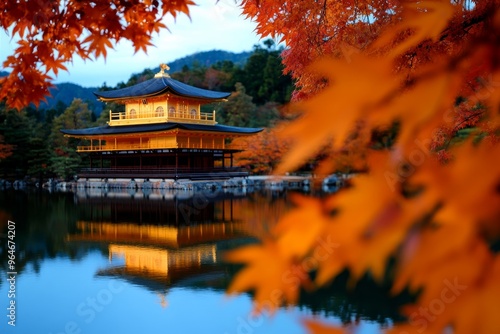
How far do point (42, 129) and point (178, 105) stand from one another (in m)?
10.6

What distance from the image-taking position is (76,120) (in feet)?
91.5

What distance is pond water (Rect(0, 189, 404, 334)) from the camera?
524cm

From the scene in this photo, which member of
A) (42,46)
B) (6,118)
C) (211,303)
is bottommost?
(211,303)

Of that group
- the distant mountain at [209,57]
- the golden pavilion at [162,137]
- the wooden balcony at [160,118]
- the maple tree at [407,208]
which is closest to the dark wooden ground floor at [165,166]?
the golden pavilion at [162,137]

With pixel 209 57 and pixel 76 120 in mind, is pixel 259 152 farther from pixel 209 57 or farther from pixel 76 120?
pixel 209 57

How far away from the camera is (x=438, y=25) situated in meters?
0.59

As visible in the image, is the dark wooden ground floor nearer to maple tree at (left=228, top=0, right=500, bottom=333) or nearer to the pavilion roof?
the pavilion roof

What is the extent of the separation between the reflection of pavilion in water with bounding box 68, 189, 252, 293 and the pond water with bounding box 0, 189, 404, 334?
0.02 m

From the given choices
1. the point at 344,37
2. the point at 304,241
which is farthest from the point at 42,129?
the point at 304,241

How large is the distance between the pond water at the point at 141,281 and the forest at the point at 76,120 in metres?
8.35

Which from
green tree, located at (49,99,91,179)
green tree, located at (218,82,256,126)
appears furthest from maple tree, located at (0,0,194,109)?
green tree, located at (218,82,256,126)

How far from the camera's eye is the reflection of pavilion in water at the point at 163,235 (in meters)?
7.06

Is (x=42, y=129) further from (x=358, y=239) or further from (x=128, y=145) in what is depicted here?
(x=358, y=239)

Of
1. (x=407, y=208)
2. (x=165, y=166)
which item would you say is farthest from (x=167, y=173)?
(x=407, y=208)
